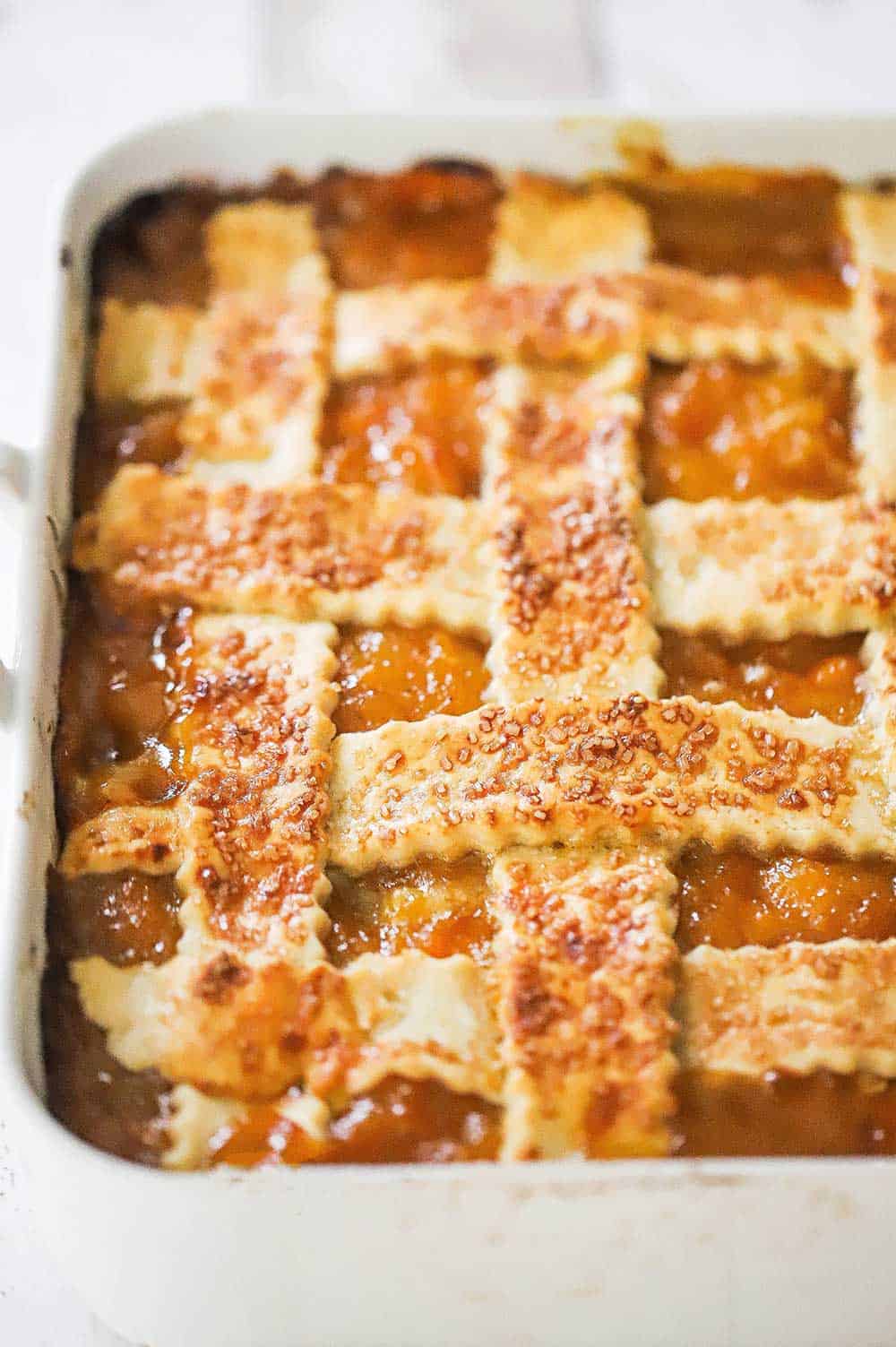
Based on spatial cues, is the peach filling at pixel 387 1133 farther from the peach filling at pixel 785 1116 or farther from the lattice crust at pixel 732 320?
the lattice crust at pixel 732 320

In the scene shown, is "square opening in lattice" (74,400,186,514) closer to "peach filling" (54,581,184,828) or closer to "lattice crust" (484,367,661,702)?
"peach filling" (54,581,184,828)

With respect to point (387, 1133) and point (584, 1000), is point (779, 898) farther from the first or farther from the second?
point (387, 1133)

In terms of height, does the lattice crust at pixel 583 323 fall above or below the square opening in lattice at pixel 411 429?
above

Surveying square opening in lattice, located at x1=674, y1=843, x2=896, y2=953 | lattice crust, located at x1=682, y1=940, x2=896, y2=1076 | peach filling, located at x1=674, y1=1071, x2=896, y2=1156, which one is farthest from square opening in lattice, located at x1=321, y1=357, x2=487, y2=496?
peach filling, located at x1=674, y1=1071, x2=896, y2=1156

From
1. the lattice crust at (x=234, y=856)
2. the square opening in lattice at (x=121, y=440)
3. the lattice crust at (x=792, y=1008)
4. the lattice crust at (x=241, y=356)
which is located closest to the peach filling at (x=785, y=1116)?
the lattice crust at (x=792, y=1008)

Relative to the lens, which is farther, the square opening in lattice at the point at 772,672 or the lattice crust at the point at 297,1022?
the square opening in lattice at the point at 772,672

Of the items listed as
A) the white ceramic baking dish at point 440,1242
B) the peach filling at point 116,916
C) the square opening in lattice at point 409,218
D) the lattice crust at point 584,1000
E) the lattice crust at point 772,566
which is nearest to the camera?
the white ceramic baking dish at point 440,1242

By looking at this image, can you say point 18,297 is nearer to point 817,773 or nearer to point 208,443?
point 208,443
